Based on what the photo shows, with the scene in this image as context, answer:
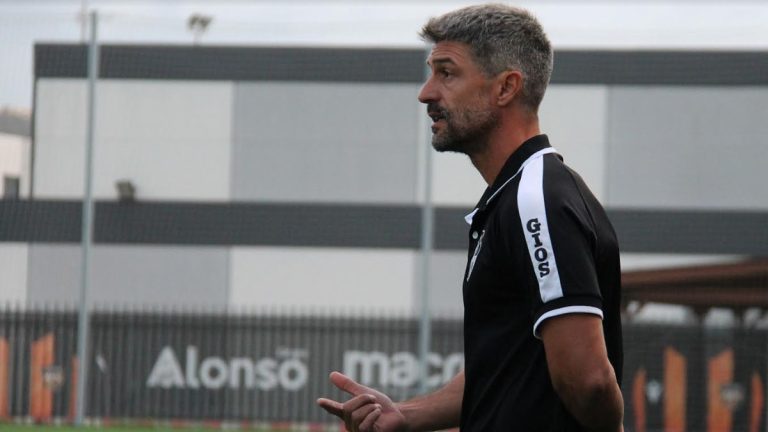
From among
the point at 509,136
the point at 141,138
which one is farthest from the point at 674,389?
the point at 509,136

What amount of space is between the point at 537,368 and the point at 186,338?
16.0 m

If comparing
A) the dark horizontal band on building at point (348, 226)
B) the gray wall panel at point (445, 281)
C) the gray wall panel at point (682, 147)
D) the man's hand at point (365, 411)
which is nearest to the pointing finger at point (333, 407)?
the man's hand at point (365, 411)

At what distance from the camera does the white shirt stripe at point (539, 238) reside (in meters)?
2.16

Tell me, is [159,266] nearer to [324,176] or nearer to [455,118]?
[324,176]

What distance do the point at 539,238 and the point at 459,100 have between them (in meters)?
0.35

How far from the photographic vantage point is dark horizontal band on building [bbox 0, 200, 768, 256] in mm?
19188

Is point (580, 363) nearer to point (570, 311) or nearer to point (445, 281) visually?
point (570, 311)

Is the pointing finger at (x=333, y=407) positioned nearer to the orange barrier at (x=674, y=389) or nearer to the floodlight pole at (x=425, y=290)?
the floodlight pole at (x=425, y=290)

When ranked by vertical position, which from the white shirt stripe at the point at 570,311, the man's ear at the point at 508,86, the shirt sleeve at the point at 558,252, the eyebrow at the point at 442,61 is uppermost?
the eyebrow at the point at 442,61

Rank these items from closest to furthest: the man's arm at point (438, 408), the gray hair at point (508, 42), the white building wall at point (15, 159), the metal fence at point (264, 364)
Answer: the gray hair at point (508, 42) < the man's arm at point (438, 408) < the metal fence at point (264, 364) < the white building wall at point (15, 159)

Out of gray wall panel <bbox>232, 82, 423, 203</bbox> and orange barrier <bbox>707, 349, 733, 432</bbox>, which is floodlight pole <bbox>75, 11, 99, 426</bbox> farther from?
orange barrier <bbox>707, 349, 733, 432</bbox>

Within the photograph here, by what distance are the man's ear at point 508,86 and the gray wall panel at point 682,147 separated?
665 inches

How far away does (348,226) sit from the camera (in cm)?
1991

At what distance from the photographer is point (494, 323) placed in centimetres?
232
